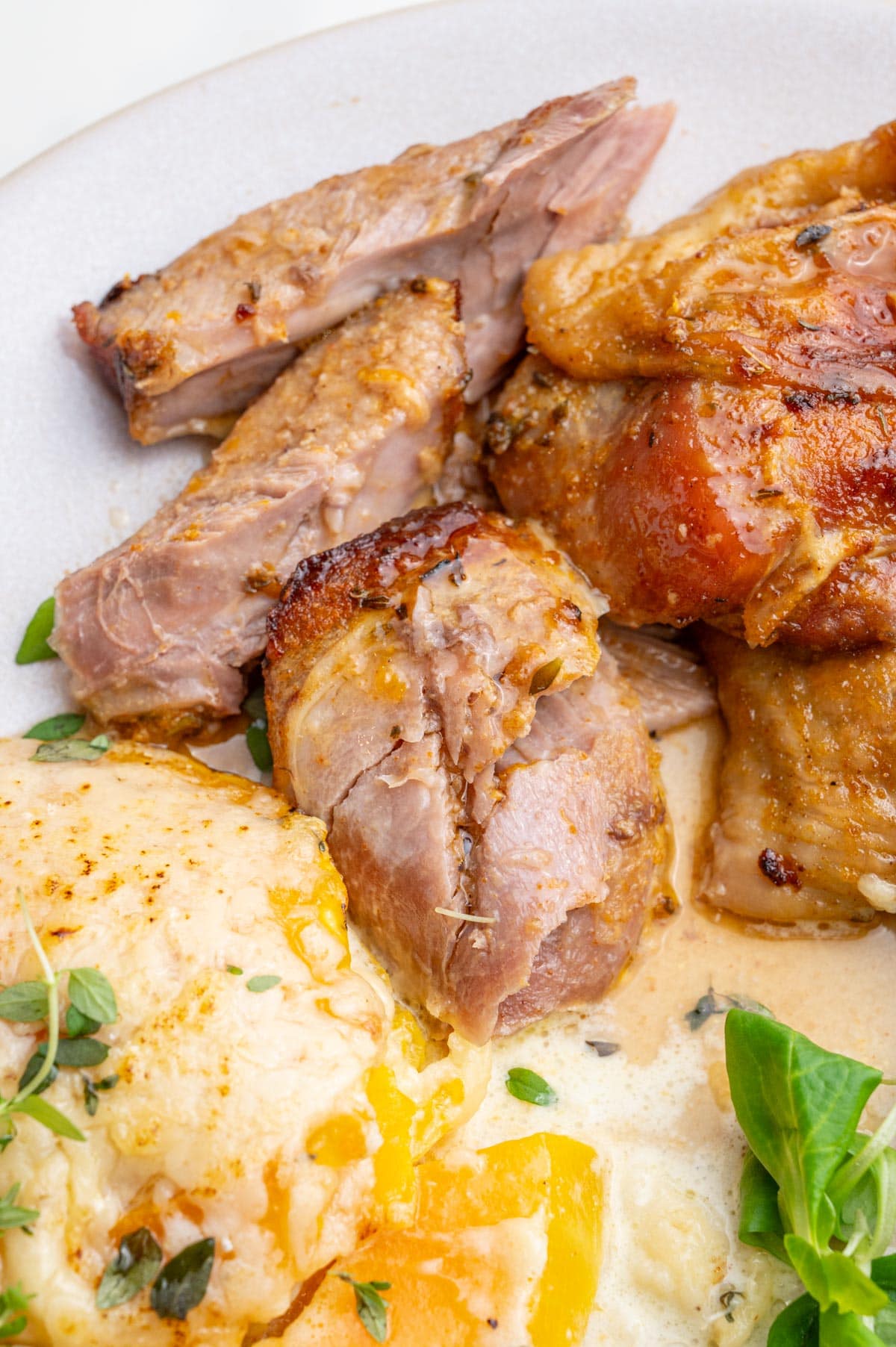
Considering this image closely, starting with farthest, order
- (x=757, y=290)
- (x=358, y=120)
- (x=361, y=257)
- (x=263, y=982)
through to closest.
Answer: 1. (x=358, y=120)
2. (x=361, y=257)
3. (x=757, y=290)
4. (x=263, y=982)

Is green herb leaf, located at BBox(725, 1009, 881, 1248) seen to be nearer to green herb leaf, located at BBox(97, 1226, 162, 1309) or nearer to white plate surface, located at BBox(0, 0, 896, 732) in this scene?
green herb leaf, located at BBox(97, 1226, 162, 1309)

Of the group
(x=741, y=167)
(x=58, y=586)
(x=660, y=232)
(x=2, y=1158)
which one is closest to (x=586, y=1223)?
(x=2, y=1158)

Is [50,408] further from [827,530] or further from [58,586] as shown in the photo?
[827,530]

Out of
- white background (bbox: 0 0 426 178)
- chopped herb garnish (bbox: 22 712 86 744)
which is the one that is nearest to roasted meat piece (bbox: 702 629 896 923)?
chopped herb garnish (bbox: 22 712 86 744)

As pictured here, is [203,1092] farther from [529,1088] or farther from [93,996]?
[529,1088]

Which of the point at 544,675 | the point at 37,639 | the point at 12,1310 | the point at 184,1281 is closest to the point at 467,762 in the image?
the point at 544,675
